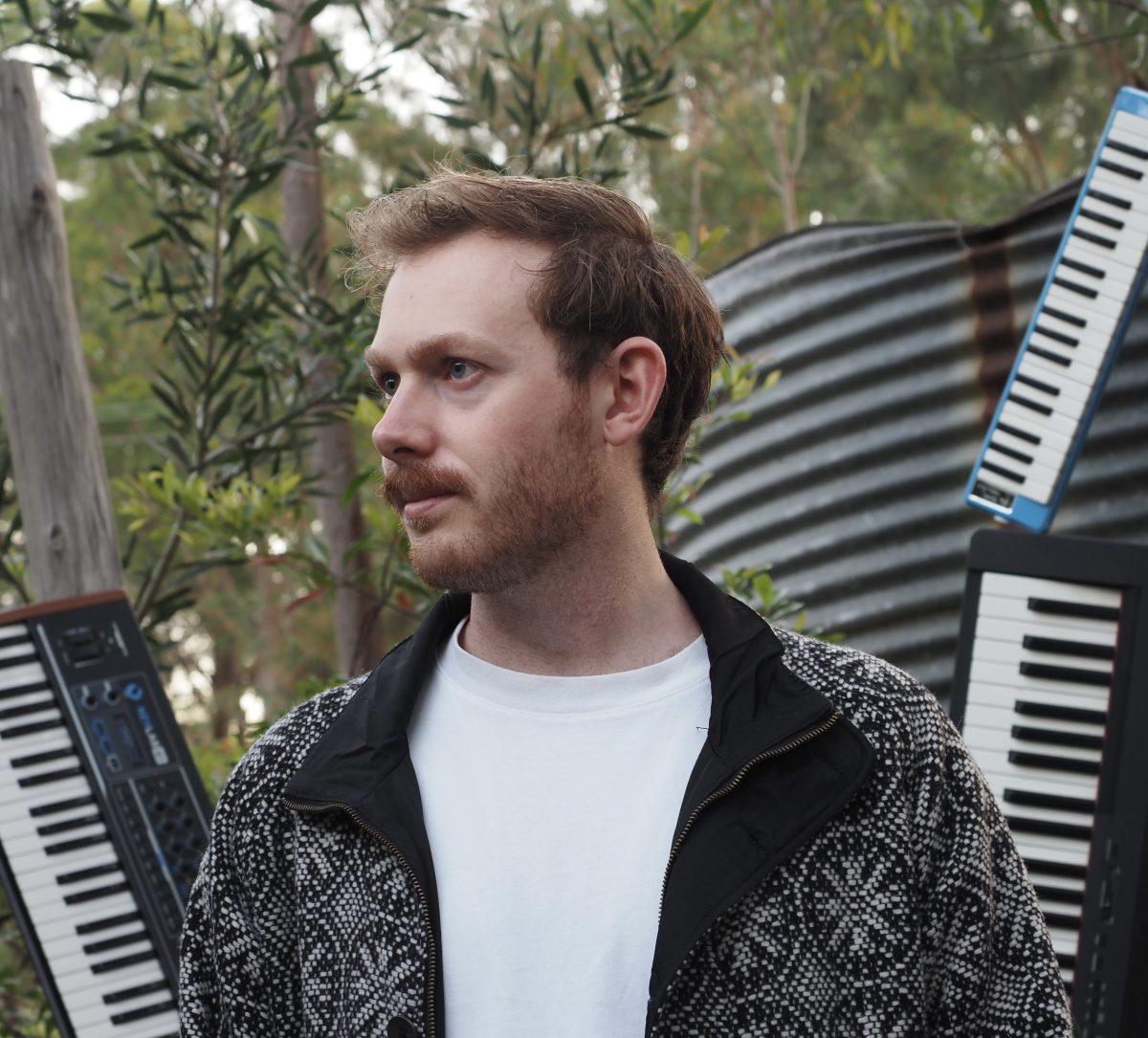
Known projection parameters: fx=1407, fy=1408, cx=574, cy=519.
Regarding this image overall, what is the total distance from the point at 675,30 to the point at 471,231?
206cm

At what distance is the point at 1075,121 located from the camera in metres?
15.8

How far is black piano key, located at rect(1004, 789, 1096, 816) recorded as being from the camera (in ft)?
8.79

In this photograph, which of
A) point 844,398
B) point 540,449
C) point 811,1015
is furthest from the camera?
point 844,398

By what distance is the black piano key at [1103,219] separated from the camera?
2914 mm

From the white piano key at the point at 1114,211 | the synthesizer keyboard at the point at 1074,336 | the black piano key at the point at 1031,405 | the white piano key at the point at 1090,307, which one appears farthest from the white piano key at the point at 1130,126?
the black piano key at the point at 1031,405

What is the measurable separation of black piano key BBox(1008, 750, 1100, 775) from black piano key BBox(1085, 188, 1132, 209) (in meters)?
1.15

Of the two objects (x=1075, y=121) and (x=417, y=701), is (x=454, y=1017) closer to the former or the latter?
(x=417, y=701)

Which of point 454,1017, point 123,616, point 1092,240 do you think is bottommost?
point 123,616

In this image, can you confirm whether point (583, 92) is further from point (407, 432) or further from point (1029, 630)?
point (407, 432)

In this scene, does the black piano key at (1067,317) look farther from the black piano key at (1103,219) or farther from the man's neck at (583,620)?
the man's neck at (583,620)

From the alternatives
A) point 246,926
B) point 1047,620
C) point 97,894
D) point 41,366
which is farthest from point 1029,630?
point 41,366

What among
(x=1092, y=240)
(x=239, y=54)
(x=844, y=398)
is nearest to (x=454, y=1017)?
(x=1092, y=240)

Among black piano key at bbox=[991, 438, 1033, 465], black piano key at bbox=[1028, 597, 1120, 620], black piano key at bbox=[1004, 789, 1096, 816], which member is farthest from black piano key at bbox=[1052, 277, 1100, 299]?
black piano key at bbox=[1004, 789, 1096, 816]

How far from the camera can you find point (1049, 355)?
2.93 metres
